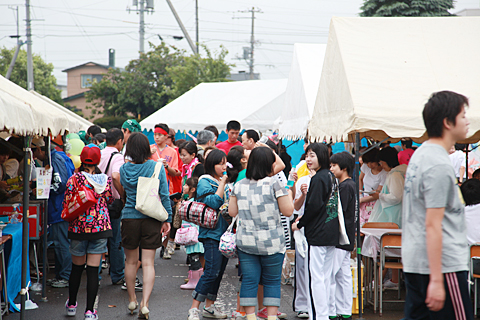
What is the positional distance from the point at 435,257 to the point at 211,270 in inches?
118

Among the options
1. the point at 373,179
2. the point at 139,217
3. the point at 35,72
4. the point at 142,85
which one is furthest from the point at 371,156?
the point at 35,72

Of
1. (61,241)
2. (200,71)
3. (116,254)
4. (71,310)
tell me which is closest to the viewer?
(71,310)

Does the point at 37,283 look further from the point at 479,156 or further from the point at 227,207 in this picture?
the point at 479,156

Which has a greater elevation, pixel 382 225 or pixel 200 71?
pixel 200 71

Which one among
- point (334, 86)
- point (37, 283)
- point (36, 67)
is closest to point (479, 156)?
point (334, 86)

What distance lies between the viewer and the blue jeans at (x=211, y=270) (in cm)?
520

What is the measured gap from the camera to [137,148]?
5352 mm

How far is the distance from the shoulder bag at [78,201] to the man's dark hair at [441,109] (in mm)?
3720

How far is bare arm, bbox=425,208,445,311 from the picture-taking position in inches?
103

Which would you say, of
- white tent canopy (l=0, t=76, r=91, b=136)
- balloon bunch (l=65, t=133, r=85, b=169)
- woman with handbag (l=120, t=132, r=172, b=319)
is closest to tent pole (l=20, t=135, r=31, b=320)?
white tent canopy (l=0, t=76, r=91, b=136)

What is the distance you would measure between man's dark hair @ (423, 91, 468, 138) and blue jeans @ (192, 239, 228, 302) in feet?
9.87

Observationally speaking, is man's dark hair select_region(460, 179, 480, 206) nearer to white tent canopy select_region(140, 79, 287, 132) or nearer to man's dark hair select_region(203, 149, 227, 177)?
man's dark hair select_region(203, 149, 227, 177)

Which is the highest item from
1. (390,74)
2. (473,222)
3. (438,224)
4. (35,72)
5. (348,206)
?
(35,72)

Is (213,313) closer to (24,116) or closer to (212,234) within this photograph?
(212,234)
